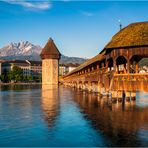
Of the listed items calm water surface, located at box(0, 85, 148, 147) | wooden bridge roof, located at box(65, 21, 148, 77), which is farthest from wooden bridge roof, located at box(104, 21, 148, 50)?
calm water surface, located at box(0, 85, 148, 147)

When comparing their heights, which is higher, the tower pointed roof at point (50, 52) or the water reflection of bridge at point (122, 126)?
the tower pointed roof at point (50, 52)

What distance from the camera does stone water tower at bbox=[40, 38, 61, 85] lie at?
10988 centimetres

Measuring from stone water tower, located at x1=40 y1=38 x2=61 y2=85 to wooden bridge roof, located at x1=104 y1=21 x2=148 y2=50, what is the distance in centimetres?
7725

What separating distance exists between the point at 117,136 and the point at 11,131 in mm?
5629

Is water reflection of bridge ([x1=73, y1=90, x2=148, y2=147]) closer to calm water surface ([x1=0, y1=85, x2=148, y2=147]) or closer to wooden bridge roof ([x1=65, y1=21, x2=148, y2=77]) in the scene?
calm water surface ([x1=0, y1=85, x2=148, y2=147])

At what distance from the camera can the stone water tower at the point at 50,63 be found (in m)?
110

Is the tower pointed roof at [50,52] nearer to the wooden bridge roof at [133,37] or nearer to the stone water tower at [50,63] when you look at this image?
the stone water tower at [50,63]

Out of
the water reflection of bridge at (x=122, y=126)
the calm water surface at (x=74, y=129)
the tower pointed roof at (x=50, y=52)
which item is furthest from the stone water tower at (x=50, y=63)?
the calm water surface at (x=74, y=129)

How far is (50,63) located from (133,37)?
80.6 metres

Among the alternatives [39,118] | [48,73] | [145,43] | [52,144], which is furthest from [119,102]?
[48,73]

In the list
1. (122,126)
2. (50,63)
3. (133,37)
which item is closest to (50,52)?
(50,63)

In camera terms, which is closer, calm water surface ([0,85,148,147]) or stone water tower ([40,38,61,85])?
calm water surface ([0,85,148,147])

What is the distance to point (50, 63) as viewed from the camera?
110 meters

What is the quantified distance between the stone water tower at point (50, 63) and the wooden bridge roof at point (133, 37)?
7725 cm
